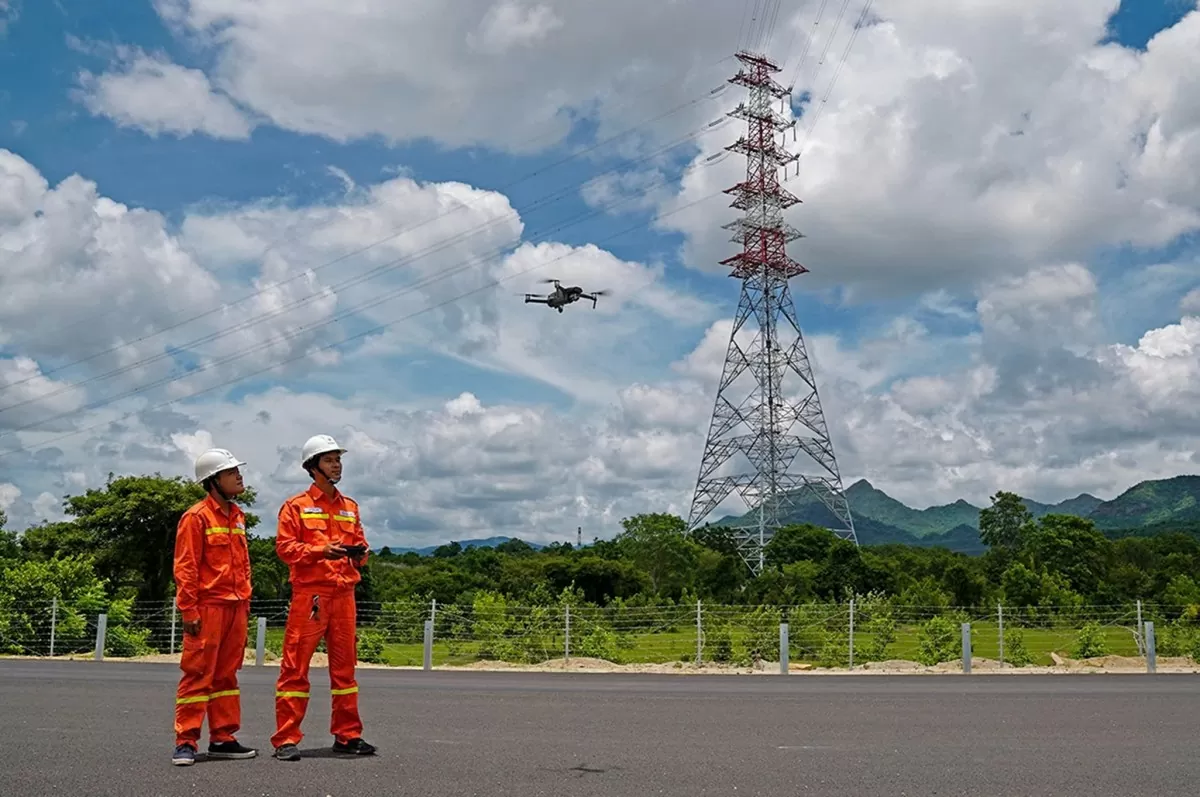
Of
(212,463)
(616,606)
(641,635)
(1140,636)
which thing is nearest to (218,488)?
(212,463)

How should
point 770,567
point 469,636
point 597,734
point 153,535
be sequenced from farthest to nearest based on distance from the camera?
point 770,567 < point 153,535 < point 469,636 < point 597,734

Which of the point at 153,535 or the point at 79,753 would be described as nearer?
the point at 79,753

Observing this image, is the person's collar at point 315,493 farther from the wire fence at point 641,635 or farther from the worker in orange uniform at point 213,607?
the wire fence at point 641,635

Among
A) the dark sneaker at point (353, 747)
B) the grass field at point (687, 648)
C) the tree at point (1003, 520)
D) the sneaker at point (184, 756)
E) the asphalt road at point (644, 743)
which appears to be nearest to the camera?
the asphalt road at point (644, 743)

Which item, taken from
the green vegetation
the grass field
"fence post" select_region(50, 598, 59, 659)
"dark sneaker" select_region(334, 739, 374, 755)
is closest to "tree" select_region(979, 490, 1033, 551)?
the green vegetation

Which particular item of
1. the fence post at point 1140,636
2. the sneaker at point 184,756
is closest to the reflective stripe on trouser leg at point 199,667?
the sneaker at point 184,756

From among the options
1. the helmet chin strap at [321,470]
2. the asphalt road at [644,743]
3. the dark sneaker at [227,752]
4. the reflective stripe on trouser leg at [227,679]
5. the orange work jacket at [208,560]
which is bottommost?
the asphalt road at [644,743]

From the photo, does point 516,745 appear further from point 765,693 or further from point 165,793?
point 765,693

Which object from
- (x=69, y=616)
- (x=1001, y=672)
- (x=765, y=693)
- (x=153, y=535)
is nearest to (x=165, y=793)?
(x=765, y=693)

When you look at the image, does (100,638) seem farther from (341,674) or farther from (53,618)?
(341,674)
